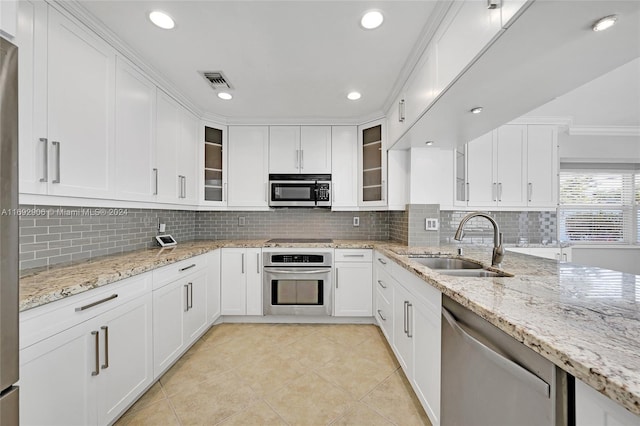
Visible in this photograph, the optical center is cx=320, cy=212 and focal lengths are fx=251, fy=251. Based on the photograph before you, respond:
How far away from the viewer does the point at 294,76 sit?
86.3 inches

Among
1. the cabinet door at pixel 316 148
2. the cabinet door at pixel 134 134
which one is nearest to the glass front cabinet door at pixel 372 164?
the cabinet door at pixel 316 148

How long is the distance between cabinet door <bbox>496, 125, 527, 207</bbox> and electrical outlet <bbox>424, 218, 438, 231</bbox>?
3.35 feet

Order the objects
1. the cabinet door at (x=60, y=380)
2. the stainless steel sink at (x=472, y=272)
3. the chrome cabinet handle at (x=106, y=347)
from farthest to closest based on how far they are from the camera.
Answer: the stainless steel sink at (x=472, y=272) → the chrome cabinet handle at (x=106, y=347) → the cabinet door at (x=60, y=380)

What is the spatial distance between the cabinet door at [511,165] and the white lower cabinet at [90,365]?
372 centimetres

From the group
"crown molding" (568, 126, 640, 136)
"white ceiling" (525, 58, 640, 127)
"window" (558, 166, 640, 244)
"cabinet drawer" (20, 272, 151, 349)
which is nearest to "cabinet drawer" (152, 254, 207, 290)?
"cabinet drawer" (20, 272, 151, 349)

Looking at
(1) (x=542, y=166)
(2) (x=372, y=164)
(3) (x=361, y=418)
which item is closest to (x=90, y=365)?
(3) (x=361, y=418)

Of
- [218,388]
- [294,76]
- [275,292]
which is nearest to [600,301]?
[218,388]

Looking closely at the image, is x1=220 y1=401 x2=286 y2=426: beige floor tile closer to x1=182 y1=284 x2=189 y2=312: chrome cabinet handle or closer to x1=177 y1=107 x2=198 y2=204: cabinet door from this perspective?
x1=182 y1=284 x2=189 y2=312: chrome cabinet handle

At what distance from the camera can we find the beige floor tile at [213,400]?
1561mm

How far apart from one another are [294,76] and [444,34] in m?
1.23

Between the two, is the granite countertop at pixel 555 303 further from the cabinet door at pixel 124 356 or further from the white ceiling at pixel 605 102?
the white ceiling at pixel 605 102

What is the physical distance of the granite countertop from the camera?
546 mm

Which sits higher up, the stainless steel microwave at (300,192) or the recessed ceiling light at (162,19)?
the recessed ceiling light at (162,19)

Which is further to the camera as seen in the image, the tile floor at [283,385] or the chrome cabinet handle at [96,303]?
the tile floor at [283,385]
